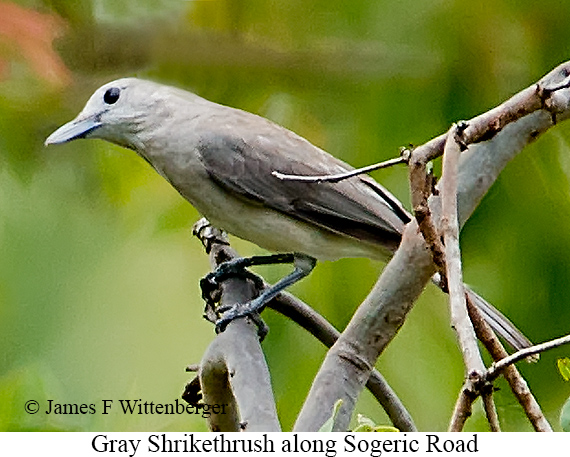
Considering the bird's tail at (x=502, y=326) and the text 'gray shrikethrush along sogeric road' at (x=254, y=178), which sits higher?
the text 'gray shrikethrush along sogeric road' at (x=254, y=178)

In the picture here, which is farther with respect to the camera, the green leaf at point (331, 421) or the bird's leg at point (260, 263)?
the bird's leg at point (260, 263)

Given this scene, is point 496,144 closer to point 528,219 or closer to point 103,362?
point 528,219

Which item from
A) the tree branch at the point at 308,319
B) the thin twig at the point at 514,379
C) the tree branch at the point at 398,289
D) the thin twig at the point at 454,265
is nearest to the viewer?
the thin twig at the point at 454,265

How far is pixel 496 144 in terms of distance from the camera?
75 centimetres

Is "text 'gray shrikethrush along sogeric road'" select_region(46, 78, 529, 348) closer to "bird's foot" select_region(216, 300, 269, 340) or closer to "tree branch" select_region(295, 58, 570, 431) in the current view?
"bird's foot" select_region(216, 300, 269, 340)

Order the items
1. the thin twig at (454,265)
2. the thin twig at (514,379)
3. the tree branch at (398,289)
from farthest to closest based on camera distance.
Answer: the tree branch at (398,289) < the thin twig at (514,379) < the thin twig at (454,265)

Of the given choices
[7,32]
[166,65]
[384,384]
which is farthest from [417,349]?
[7,32]

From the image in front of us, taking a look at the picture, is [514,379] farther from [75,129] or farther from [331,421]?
[75,129]

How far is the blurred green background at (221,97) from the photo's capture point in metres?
0.94

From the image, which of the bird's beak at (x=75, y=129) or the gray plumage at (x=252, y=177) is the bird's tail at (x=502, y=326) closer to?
the gray plumage at (x=252, y=177)

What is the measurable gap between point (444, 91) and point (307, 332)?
273mm

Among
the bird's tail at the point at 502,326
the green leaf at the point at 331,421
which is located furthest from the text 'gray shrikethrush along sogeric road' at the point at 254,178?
the green leaf at the point at 331,421

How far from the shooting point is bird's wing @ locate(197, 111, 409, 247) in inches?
38.7

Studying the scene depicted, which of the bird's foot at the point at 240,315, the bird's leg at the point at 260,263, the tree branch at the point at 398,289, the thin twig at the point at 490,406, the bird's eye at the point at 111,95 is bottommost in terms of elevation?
the thin twig at the point at 490,406
